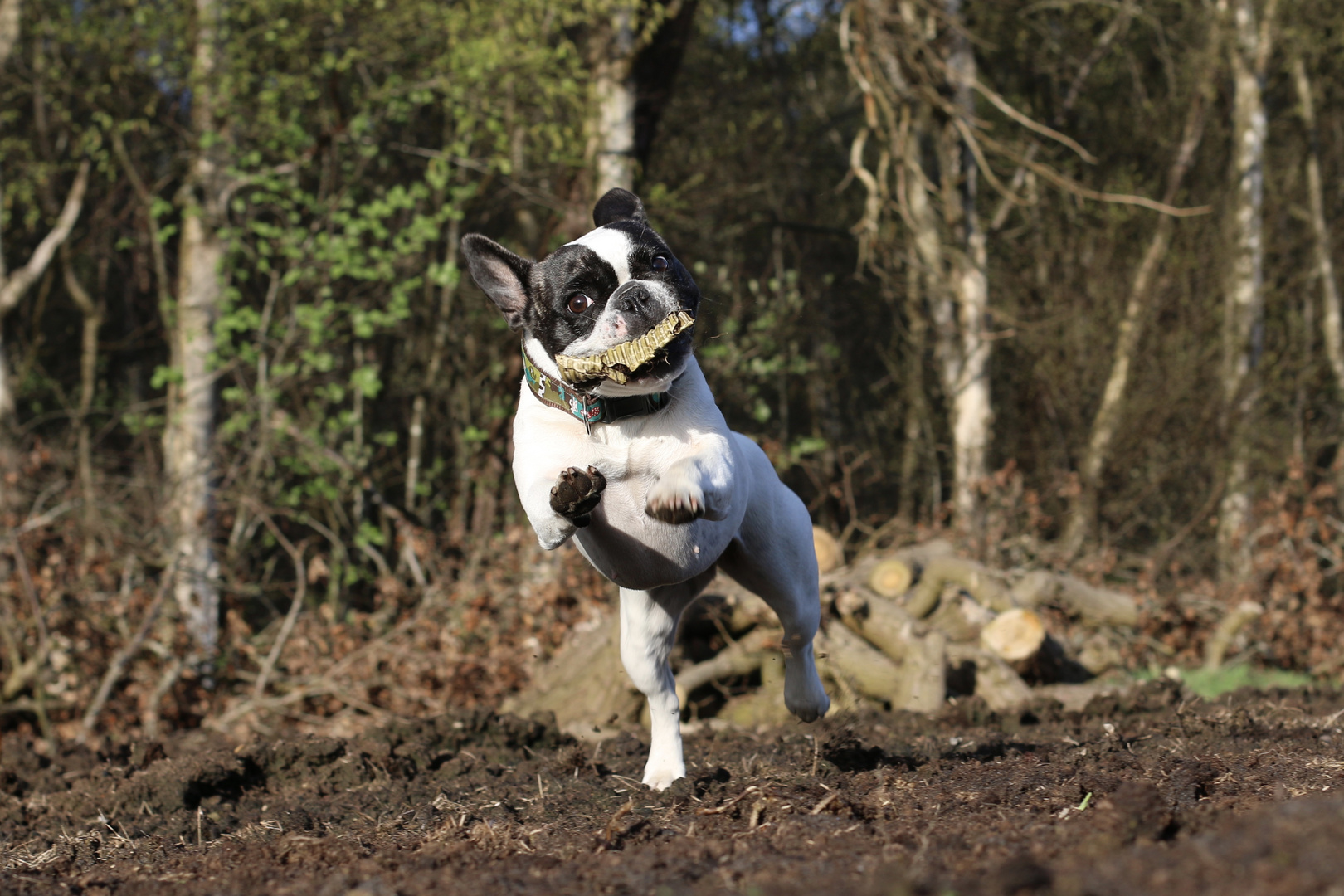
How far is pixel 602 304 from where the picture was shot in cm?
329

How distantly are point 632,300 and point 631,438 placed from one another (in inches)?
16.8

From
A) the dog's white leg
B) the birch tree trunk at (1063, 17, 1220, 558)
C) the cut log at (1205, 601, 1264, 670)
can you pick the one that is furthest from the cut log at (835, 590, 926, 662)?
the birch tree trunk at (1063, 17, 1220, 558)

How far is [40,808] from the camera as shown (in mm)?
4684

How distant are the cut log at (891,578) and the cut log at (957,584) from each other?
0.10m

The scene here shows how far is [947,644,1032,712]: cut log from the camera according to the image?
6789 mm

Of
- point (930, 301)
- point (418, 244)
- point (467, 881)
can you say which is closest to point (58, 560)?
point (418, 244)

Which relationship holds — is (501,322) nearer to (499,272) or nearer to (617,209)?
(617,209)

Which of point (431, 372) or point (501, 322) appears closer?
point (501, 322)

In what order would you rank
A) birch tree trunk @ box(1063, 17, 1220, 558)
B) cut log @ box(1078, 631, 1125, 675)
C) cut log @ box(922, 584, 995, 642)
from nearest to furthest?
cut log @ box(922, 584, 995, 642)
cut log @ box(1078, 631, 1125, 675)
birch tree trunk @ box(1063, 17, 1220, 558)

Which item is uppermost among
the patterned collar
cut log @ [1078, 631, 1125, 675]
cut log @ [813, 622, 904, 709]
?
the patterned collar

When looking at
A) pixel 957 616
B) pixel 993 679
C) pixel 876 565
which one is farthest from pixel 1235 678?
pixel 876 565

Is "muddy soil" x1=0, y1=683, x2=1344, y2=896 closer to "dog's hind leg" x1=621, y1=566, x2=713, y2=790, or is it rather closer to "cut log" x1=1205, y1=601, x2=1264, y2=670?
"dog's hind leg" x1=621, y1=566, x2=713, y2=790

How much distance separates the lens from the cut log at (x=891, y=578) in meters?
7.81

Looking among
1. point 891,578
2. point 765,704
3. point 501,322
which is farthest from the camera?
point 501,322
